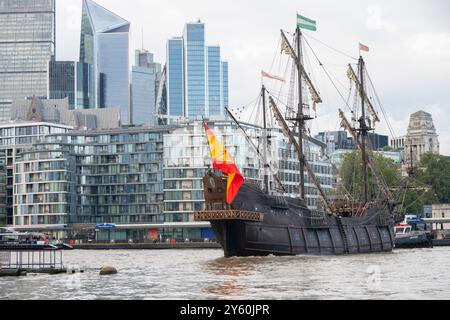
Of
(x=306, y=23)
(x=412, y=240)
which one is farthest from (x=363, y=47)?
(x=412, y=240)

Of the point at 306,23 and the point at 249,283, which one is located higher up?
the point at 306,23

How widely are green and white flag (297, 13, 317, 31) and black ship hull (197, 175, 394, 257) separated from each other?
2293 cm

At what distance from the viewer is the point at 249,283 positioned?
196 ft

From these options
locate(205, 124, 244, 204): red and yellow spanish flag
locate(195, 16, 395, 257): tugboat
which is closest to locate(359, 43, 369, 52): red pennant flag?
Answer: locate(195, 16, 395, 257): tugboat

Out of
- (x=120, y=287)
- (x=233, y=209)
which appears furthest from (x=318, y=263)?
(x=120, y=287)

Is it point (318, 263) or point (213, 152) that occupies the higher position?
point (213, 152)

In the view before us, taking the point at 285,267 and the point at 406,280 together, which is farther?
the point at 285,267

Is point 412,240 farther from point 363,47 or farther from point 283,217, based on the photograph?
point 283,217

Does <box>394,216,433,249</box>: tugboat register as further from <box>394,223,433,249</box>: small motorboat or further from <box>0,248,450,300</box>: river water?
<box>0,248,450,300</box>: river water

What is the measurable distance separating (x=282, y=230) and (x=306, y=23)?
3002 cm
